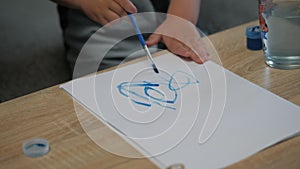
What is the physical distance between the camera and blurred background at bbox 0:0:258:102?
113 centimetres

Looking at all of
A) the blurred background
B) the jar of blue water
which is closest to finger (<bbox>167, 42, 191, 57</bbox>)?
the jar of blue water

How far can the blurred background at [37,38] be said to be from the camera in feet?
3.70

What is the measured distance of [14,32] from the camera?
1237 mm

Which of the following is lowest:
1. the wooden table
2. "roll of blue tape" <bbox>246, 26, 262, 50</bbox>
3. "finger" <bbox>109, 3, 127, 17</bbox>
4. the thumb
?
the wooden table

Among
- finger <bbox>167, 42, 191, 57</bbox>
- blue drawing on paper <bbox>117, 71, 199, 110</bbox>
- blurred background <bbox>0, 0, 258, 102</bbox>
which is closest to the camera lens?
blue drawing on paper <bbox>117, 71, 199, 110</bbox>

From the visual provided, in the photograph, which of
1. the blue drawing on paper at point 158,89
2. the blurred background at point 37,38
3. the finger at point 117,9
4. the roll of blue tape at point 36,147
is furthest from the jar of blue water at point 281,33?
the blurred background at point 37,38

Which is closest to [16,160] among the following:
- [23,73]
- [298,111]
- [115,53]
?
[298,111]

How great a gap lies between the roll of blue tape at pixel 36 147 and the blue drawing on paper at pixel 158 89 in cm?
13

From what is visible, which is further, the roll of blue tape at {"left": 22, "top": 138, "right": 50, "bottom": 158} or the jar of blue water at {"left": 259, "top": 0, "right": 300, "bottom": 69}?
the jar of blue water at {"left": 259, "top": 0, "right": 300, "bottom": 69}

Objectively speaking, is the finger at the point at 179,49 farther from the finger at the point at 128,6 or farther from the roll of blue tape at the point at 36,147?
the roll of blue tape at the point at 36,147

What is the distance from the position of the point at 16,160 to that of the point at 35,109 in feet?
0.35

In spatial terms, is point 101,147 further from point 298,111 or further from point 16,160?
point 298,111

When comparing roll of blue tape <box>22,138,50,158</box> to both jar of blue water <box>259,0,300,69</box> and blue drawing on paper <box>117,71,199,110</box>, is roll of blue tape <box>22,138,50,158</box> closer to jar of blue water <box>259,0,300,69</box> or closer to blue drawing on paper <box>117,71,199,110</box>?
blue drawing on paper <box>117,71,199,110</box>

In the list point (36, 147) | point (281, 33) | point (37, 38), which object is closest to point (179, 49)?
point (281, 33)
